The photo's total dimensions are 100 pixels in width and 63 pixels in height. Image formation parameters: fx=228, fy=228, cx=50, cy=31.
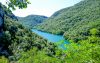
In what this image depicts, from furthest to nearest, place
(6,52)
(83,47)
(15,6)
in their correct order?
(6,52), (83,47), (15,6)

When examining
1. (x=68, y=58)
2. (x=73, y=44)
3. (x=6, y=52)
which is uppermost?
(x=73, y=44)

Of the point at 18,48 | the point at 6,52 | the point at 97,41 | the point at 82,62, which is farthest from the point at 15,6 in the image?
Result: the point at 18,48

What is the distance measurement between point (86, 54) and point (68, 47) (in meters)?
1.42

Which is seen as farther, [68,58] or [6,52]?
[6,52]

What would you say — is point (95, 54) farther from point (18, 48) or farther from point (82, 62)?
point (18, 48)

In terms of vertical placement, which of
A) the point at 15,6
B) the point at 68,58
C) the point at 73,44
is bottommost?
the point at 68,58

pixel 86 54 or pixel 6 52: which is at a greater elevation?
pixel 86 54

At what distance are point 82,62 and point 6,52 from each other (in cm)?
5828

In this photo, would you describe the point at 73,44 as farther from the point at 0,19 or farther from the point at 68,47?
the point at 0,19

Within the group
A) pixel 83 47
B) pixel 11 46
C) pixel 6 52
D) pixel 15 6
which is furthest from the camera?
pixel 11 46

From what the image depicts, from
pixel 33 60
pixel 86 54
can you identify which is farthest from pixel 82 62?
pixel 33 60

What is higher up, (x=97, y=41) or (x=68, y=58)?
(x=97, y=41)

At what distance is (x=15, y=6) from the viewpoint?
841 cm

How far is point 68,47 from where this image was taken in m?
11.6
